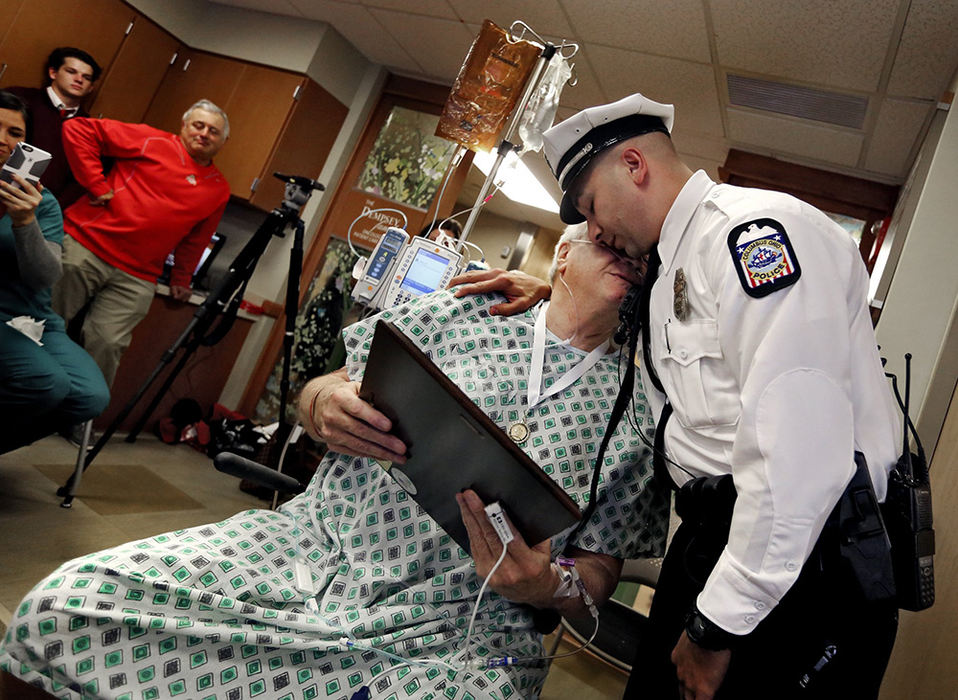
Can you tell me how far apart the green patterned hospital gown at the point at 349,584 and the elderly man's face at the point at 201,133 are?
2789 mm

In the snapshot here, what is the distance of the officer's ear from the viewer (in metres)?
1.22

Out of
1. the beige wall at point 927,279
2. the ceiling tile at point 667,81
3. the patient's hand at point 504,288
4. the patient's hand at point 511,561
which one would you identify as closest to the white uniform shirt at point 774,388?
the patient's hand at point 511,561

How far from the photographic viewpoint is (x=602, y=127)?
4.26 feet

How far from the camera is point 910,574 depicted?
88 centimetres

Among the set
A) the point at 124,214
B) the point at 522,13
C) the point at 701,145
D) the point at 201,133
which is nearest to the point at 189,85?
the point at 201,133

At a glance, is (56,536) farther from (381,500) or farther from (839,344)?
(839,344)

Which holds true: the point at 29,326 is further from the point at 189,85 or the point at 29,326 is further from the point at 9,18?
the point at 189,85

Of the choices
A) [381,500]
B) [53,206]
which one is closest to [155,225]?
[53,206]

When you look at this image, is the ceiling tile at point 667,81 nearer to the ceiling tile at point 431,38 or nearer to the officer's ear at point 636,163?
the ceiling tile at point 431,38

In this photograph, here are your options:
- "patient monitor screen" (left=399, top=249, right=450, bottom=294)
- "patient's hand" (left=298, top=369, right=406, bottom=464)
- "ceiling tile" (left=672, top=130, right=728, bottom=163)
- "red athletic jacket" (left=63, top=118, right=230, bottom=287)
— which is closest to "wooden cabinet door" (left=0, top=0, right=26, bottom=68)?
"red athletic jacket" (left=63, top=118, right=230, bottom=287)

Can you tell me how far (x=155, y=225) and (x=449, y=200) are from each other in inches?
81.8

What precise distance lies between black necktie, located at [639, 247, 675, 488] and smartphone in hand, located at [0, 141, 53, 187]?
185 centimetres

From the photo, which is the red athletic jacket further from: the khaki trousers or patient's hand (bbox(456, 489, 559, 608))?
patient's hand (bbox(456, 489, 559, 608))

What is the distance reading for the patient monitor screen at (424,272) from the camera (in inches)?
96.2
